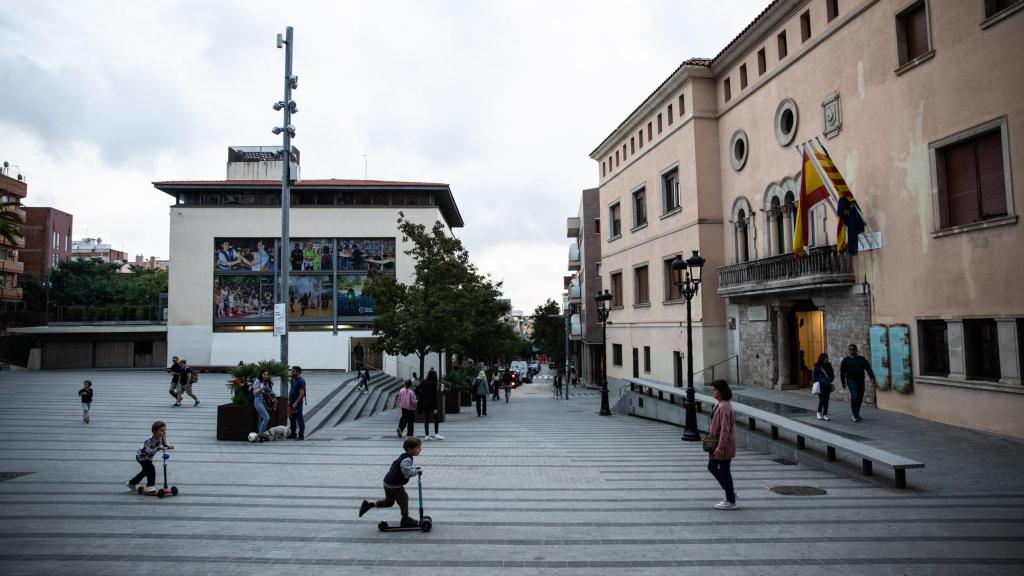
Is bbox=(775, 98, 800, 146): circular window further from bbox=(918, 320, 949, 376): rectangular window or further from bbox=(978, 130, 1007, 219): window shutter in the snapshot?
bbox=(918, 320, 949, 376): rectangular window

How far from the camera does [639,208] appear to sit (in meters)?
32.6

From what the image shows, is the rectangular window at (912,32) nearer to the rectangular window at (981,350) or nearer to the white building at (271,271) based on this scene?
the rectangular window at (981,350)

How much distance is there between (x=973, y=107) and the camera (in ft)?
43.7

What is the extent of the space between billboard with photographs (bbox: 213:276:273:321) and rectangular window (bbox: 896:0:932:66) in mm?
40757

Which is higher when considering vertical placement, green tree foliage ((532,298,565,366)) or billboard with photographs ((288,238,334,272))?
billboard with photographs ((288,238,334,272))

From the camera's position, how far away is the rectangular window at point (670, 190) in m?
28.4

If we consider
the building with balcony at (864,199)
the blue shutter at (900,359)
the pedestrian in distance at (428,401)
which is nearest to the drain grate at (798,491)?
the building with balcony at (864,199)

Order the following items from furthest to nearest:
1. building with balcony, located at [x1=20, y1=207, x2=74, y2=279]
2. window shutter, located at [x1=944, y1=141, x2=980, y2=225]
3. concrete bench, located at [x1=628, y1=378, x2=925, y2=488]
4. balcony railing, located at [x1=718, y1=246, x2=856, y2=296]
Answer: building with balcony, located at [x1=20, y1=207, x2=74, y2=279], balcony railing, located at [x1=718, y1=246, x2=856, y2=296], window shutter, located at [x1=944, y1=141, x2=980, y2=225], concrete bench, located at [x1=628, y1=378, x2=925, y2=488]

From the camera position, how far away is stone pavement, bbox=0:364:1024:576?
20.6 feet

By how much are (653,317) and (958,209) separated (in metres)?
17.0

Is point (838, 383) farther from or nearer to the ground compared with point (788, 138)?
nearer to the ground

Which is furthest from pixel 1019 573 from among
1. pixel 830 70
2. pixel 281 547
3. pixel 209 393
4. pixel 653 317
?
pixel 209 393

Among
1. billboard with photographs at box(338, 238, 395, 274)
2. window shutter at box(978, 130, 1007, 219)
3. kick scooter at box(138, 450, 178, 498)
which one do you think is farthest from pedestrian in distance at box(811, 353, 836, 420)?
billboard with photographs at box(338, 238, 395, 274)

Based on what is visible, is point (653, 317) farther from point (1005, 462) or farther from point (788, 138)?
point (1005, 462)
